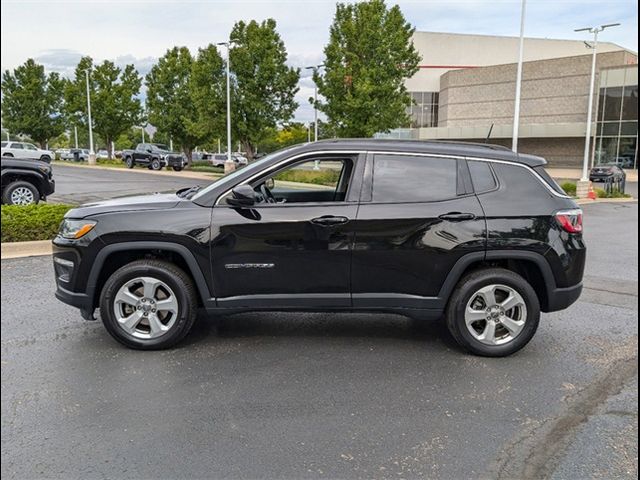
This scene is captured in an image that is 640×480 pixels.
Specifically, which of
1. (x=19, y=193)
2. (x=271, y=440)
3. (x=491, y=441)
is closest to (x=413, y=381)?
(x=491, y=441)

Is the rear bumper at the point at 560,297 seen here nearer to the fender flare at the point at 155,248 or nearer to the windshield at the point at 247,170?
the windshield at the point at 247,170

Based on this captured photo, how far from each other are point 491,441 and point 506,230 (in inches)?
71.3

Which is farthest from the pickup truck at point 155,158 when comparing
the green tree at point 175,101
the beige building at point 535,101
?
the beige building at point 535,101

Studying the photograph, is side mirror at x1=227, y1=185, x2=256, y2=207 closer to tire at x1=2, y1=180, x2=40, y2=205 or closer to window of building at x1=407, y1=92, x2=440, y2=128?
tire at x1=2, y1=180, x2=40, y2=205

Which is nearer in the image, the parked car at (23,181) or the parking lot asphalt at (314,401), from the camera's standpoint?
the parking lot asphalt at (314,401)

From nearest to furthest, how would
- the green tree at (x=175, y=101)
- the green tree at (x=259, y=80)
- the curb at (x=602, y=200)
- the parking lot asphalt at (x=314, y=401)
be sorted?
the parking lot asphalt at (x=314, y=401)
the curb at (x=602, y=200)
the green tree at (x=259, y=80)
the green tree at (x=175, y=101)

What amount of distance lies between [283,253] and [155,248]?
1021 mm

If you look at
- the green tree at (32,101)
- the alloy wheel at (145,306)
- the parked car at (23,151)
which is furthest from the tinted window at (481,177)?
the green tree at (32,101)

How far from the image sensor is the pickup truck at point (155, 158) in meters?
35.4

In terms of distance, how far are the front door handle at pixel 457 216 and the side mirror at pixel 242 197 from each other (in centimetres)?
151

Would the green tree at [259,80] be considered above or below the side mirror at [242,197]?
above

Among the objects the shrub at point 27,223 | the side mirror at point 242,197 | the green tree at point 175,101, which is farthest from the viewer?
the green tree at point 175,101

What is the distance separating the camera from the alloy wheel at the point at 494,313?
4.52m

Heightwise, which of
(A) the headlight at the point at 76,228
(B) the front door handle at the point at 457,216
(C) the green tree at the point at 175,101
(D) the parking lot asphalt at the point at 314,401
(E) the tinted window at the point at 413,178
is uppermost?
(C) the green tree at the point at 175,101
